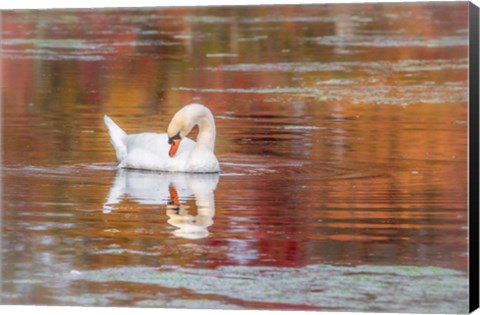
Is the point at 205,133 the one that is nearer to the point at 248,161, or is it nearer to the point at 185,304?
the point at 248,161

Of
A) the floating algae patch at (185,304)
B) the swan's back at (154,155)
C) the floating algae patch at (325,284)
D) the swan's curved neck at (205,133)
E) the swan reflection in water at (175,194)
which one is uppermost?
the swan's curved neck at (205,133)

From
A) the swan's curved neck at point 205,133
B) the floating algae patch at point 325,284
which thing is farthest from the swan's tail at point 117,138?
the floating algae patch at point 325,284

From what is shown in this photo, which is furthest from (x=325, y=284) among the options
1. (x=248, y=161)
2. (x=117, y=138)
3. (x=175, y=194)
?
(x=117, y=138)

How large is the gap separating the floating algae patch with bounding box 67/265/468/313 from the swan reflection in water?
672mm

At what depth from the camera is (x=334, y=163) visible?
15.7m

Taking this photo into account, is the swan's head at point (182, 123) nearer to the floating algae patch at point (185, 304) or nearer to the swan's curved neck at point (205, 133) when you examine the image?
the swan's curved neck at point (205, 133)

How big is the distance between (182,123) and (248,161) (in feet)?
1.99

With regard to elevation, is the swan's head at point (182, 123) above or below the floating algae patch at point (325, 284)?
above

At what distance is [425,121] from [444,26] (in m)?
2.12

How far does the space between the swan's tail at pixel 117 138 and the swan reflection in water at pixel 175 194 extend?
26 cm

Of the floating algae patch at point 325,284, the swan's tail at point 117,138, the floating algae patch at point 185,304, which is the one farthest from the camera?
the swan's tail at point 117,138

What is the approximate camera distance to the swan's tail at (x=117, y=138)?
→ 53.5 ft

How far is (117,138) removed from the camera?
53.9 feet

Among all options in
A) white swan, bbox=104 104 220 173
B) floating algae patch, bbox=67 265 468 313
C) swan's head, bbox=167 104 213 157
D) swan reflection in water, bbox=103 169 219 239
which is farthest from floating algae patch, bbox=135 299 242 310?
swan's head, bbox=167 104 213 157
